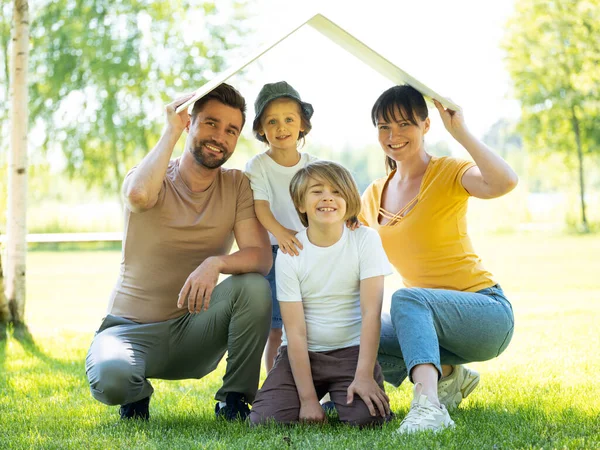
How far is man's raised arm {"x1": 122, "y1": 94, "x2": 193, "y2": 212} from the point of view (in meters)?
3.39

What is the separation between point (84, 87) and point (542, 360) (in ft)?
77.8

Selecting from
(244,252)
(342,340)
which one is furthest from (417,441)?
(244,252)

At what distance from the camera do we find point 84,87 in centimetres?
2602

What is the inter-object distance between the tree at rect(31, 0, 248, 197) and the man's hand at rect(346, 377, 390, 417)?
22637mm

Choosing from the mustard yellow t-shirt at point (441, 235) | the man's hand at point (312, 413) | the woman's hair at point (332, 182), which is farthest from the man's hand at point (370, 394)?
the woman's hair at point (332, 182)

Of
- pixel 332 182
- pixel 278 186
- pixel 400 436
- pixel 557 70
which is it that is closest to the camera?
pixel 400 436

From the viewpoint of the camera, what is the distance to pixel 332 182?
3355mm

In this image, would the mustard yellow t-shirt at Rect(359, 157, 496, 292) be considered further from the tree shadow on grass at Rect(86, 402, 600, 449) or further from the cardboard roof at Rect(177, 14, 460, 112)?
the tree shadow on grass at Rect(86, 402, 600, 449)

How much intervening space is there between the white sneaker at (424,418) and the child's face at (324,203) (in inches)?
34.4

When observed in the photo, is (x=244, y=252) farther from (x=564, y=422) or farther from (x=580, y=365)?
(x=580, y=365)

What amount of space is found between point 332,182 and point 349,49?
0.74 m

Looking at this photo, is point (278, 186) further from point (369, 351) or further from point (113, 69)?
point (113, 69)

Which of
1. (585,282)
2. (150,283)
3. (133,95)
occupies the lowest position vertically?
(585,282)

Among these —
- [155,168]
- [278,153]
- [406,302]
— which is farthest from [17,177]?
[406,302]
